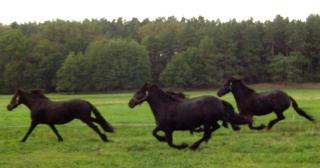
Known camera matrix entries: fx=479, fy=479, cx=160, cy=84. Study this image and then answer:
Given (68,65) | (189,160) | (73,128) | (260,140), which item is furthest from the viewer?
(68,65)

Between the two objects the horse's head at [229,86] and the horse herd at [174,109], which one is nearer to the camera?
the horse herd at [174,109]

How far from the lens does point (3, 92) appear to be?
83.9 meters

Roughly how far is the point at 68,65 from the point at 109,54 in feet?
27.4

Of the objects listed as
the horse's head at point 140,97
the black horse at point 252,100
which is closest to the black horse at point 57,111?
the horse's head at point 140,97

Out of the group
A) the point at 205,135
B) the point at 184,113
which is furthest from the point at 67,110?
the point at 205,135

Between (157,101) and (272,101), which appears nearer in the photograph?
(157,101)

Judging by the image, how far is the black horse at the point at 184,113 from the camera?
11695 mm

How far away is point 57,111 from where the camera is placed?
14727 mm

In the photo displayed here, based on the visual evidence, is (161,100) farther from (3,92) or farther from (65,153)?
(3,92)

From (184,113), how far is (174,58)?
250 feet

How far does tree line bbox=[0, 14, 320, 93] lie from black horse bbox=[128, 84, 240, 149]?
227 ft

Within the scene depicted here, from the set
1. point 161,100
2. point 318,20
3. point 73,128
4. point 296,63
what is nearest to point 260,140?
point 161,100

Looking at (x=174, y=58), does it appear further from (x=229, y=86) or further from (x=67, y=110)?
(x=67, y=110)

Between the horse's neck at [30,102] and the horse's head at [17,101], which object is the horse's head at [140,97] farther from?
the horse's head at [17,101]
